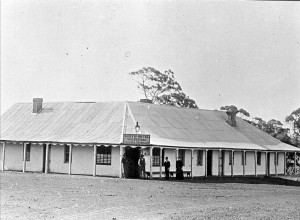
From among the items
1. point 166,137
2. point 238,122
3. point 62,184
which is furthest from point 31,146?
point 238,122

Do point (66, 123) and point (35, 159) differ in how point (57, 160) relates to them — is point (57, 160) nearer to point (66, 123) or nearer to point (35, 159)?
point (35, 159)

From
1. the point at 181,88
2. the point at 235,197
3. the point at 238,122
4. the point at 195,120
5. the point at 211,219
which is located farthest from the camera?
the point at 181,88

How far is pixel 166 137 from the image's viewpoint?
32531 mm

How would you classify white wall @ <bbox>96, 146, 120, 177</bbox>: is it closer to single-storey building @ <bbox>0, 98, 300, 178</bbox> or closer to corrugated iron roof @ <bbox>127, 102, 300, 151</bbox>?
single-storey building @ <bbox>0, 98, 300, 178</bbox>

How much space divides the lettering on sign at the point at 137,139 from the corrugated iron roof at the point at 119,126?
679mm

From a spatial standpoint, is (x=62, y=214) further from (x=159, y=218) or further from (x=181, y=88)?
(x=181, y=88)

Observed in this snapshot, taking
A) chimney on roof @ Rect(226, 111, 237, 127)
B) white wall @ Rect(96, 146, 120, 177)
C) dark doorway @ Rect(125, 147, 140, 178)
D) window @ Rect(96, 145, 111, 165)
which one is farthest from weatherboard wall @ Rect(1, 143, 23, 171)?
chimney on roof @ Rect(226, 111, 237, 127)

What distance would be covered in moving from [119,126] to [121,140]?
93.9 inches

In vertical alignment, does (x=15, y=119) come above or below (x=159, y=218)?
above

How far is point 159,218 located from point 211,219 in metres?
1.32

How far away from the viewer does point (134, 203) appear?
17.2 meters

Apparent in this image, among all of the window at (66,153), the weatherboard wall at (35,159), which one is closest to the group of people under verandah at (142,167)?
the window at (66,153)

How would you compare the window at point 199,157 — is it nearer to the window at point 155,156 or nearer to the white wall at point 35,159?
the window at point 155,156

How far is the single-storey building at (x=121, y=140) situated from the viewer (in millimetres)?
31953
